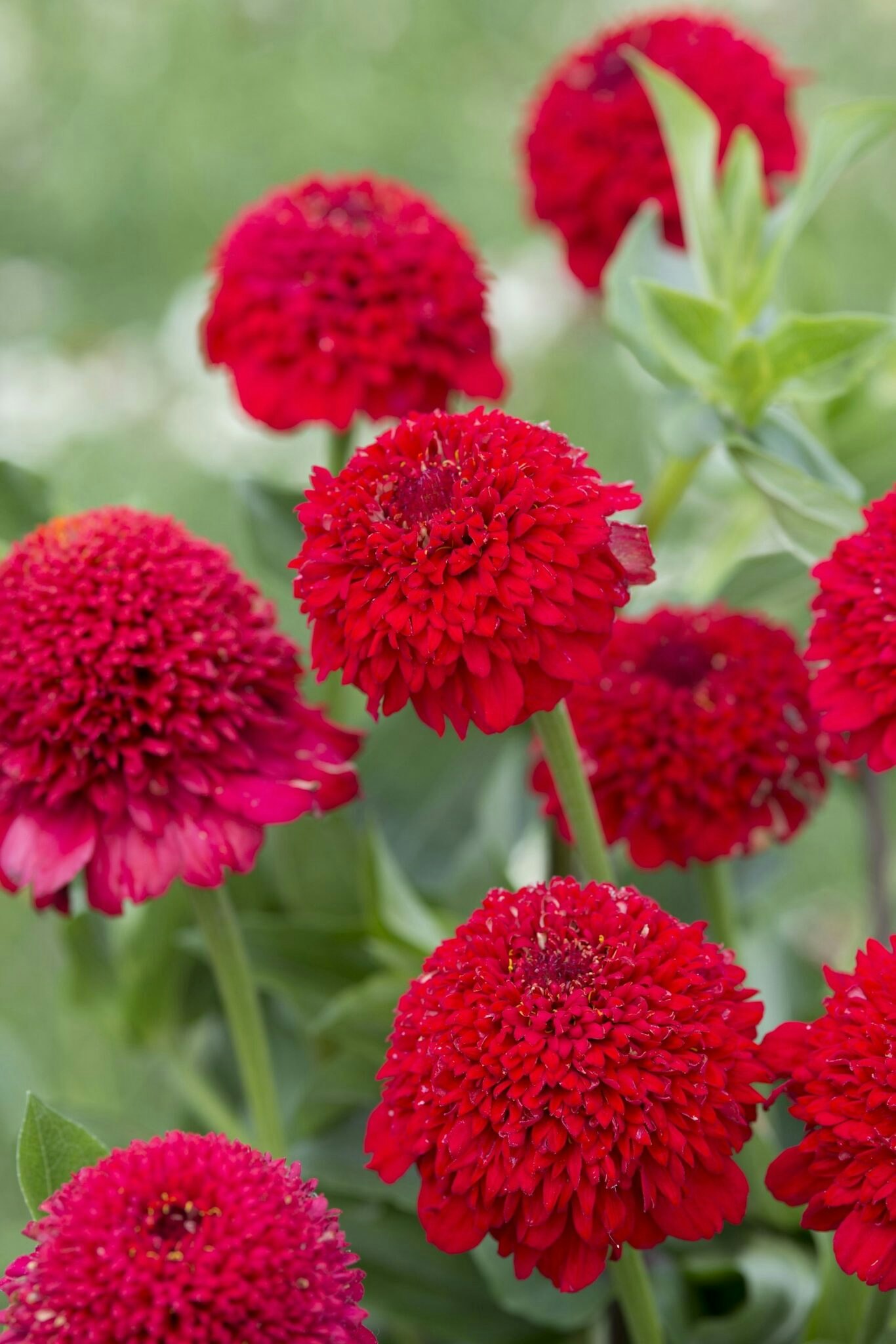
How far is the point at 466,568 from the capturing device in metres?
0.30

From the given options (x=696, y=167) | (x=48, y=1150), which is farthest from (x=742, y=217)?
(x=48, y=1150)

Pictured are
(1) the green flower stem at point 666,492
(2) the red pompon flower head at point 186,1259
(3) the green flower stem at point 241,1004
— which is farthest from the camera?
(1) the green flower stem at point 666,492

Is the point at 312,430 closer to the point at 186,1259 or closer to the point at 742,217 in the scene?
the point at 742,217

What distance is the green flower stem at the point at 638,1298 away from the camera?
0.33 meters

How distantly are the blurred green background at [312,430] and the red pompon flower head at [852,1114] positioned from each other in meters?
0.14

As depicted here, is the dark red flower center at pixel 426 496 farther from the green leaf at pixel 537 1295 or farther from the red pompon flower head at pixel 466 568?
the green leaf at pixel 537 1295

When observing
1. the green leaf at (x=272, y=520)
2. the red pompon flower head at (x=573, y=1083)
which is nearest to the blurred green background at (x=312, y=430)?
the green leaf at (x=272, y=520)

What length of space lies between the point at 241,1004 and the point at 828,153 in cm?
30

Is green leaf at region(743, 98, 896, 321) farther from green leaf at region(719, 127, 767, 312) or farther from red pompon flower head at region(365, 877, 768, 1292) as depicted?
red pompon flower head at region(365, 877, 768, 1292)

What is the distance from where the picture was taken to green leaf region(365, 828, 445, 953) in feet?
1.41

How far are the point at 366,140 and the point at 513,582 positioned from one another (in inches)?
56.5

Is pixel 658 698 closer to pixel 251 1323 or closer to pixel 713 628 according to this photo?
pixel 713 628

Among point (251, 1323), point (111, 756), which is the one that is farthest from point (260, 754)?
point (251, 1323)

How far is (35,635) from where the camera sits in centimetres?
35
